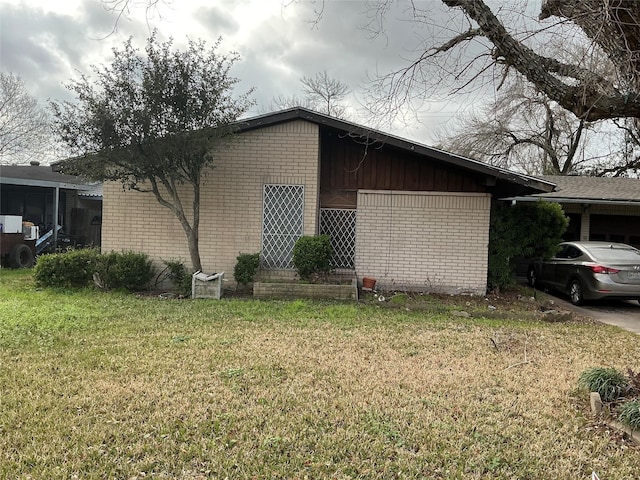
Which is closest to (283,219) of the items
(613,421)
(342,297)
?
(342,297)

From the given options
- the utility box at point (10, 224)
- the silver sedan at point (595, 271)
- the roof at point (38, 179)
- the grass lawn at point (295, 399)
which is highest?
the roof at point (38, 179)

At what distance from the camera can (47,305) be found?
769cm

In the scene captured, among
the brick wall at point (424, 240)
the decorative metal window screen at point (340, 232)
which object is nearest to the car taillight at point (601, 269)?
the brick wall at point (424, 240)

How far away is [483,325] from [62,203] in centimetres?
1776

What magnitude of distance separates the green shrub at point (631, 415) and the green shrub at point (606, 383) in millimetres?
359

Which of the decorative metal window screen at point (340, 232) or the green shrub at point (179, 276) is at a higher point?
the decorative metal window screen at point (340, 232)

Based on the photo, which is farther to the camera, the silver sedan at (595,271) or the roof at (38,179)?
the roof at (38,179)

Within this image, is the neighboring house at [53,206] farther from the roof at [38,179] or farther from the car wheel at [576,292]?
the car wheel at [576,292]

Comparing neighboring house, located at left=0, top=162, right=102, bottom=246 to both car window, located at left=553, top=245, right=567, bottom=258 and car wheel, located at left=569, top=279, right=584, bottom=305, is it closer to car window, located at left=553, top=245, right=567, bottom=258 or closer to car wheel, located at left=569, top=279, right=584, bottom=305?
car window, located at left=553, top=245, right=567, bottom=258

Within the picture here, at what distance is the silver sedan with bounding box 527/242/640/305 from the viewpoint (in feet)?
30.3

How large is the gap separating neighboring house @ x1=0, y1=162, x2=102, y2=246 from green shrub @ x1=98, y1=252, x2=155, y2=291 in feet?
29.3

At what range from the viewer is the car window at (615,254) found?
9.48 m

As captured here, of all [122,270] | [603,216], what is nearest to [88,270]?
[122,270]

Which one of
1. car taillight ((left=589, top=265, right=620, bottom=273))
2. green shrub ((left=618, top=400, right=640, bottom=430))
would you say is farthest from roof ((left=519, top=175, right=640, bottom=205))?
green shrub ((left=618, top=400, right=640, bottom=430))
